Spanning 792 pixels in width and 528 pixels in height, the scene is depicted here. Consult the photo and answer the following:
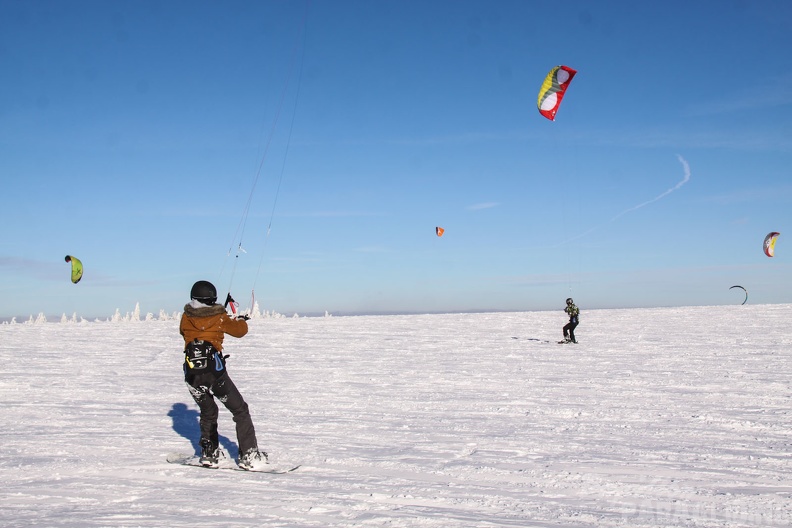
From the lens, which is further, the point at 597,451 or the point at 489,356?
the point at 489,356

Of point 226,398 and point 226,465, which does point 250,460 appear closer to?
point 226,465

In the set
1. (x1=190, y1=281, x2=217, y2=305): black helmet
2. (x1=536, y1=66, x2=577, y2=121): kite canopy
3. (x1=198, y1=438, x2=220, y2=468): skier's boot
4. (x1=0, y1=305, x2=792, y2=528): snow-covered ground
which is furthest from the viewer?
(x1=536, y1=66, x2=577, y2=121): kite canopy

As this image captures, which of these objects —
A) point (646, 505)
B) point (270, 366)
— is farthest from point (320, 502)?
point (270, 366)

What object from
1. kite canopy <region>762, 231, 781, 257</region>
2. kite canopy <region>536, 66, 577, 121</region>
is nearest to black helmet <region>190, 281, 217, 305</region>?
kite canopy <region>536, 66, 577, 121</region>

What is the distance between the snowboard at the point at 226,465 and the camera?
6.51m

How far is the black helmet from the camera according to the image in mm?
6578

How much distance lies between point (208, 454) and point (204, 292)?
1.76 m

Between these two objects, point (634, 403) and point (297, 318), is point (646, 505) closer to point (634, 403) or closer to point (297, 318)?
point (634, 403)

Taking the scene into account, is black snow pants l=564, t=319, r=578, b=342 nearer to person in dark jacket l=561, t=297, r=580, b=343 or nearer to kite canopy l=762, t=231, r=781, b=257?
person in dark jacket l=561, t=297, r=580, b=343

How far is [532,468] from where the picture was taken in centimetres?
659

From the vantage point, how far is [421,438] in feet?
26.9

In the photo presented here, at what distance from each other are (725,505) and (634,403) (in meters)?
5.47

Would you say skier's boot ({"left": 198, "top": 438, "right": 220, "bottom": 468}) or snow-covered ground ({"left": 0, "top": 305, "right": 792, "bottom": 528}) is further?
skier's boot ({"left": 198, "top": 438, "right": 220, "bottom": 468})

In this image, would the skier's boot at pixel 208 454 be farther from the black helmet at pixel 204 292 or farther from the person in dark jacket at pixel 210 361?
the black helmet at pixel 204 292
